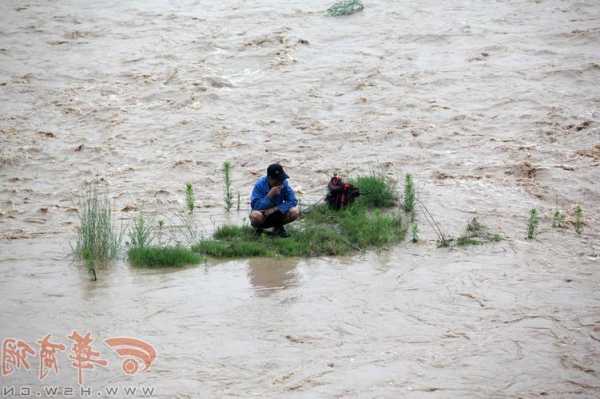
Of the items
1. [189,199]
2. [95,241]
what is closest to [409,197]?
[189,199]

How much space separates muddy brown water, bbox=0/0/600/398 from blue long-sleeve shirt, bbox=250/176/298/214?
0.71 m

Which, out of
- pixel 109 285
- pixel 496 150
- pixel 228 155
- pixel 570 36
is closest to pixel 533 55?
pixel 570 36

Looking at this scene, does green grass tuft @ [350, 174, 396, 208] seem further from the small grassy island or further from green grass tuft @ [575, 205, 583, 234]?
green grass tuft @ [575, 205, 583, 234]

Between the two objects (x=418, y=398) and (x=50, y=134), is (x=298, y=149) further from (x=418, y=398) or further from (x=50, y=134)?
(x=418, y=398)

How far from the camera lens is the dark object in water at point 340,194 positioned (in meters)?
9.19

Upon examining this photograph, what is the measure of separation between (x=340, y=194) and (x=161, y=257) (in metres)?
2.37

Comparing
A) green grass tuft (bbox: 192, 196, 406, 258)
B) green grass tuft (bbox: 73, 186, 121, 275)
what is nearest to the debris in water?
green grass tuft (bbox: 192, 196, 406, 258)

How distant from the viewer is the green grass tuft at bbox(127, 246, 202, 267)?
26.6 ft

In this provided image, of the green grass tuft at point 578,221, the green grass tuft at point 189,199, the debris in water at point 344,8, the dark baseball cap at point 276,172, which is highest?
the debris in water at point 344,8

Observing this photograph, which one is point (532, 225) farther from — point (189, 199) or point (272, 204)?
point (189, 199)

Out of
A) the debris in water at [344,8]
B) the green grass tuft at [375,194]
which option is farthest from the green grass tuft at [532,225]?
the debris in water at [344,8]

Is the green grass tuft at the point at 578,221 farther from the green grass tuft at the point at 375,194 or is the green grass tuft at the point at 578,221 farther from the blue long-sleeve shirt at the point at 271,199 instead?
the blue long-sleeve shirt at the point at 271,199

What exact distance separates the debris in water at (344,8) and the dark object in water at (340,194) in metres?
6.78

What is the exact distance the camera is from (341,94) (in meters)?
12.4
